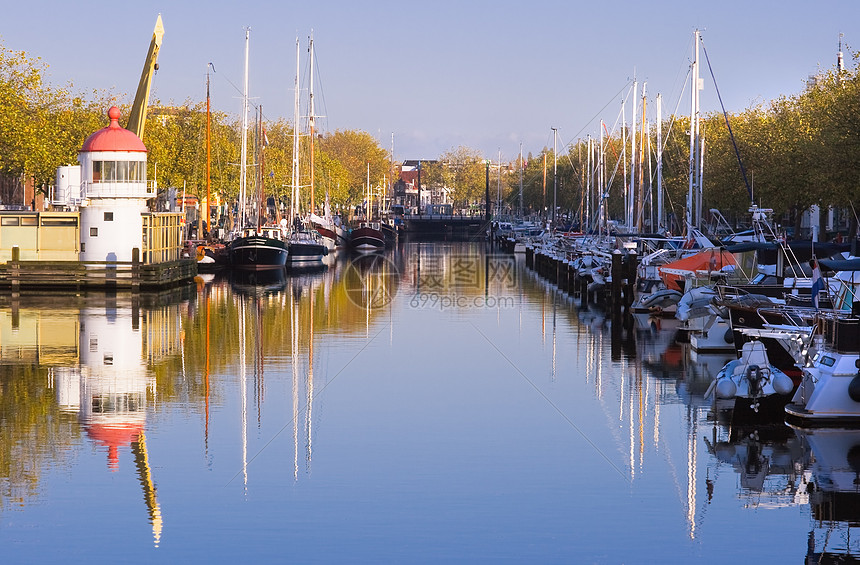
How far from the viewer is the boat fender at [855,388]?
21.5 metres

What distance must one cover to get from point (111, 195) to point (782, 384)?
35816 mm

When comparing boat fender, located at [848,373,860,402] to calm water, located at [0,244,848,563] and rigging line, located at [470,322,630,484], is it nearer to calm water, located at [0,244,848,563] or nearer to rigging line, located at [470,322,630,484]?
calm water, located at [0,244,848,563]

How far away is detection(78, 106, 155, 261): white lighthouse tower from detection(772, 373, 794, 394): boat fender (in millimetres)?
34651

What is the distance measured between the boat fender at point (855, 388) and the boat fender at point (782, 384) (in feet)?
6.31

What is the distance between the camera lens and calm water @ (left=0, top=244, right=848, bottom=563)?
1491cm

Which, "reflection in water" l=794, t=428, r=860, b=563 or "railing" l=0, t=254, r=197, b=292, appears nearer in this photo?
"reflection in water" l=794, t=428, r=860, b=563

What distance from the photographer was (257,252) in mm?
72562

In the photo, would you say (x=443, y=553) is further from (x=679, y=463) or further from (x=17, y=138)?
(x=17, y=138)

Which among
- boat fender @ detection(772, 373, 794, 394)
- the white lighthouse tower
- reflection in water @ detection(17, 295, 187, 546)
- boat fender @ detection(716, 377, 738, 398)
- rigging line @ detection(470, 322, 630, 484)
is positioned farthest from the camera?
the white lighthouse tower

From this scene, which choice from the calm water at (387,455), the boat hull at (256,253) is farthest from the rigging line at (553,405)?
the boat hull at (256,253)

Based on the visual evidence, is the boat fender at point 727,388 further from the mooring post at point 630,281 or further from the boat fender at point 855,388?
the mooring post at point 630,281

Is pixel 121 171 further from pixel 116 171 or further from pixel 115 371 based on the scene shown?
pixel 115 371

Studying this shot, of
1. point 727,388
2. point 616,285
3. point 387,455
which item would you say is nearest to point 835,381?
point 727,388

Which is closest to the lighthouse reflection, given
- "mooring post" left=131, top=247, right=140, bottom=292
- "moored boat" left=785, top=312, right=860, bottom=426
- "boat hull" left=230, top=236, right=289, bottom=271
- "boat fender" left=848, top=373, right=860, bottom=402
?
"mooring post" left=131, top=247, right=140, bottom=292
